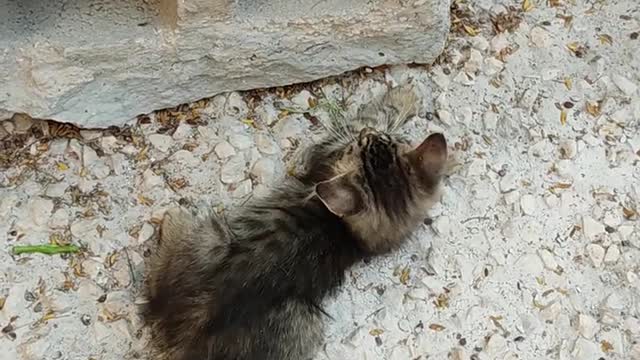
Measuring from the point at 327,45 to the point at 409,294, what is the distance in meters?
0.56

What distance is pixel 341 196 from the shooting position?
1971mm

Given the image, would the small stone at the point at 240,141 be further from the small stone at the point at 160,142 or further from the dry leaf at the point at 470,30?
the dry leaf at the point at 470,30

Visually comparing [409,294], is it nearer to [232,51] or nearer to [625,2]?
[232,51]

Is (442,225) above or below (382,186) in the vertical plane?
below

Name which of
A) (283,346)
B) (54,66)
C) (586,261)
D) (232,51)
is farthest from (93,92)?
(586,261)

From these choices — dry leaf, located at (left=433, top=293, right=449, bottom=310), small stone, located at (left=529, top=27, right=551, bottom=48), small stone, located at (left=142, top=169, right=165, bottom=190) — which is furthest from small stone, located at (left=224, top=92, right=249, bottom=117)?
small stone, located at (left=529, top=27, right=551, bottom=48)

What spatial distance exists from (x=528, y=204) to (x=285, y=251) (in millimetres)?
597

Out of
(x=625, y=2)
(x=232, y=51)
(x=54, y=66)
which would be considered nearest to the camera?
(x=54, y=66)

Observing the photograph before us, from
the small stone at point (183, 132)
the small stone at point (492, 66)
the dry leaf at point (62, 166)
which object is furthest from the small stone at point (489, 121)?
the dry leaf at point (62, 166)

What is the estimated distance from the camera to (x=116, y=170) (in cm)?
219

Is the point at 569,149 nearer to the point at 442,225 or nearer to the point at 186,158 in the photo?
the point at 442,225

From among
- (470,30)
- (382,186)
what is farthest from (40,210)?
(470,30)

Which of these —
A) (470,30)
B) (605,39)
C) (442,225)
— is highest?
(470,30)

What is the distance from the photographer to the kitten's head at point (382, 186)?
6.49ft
